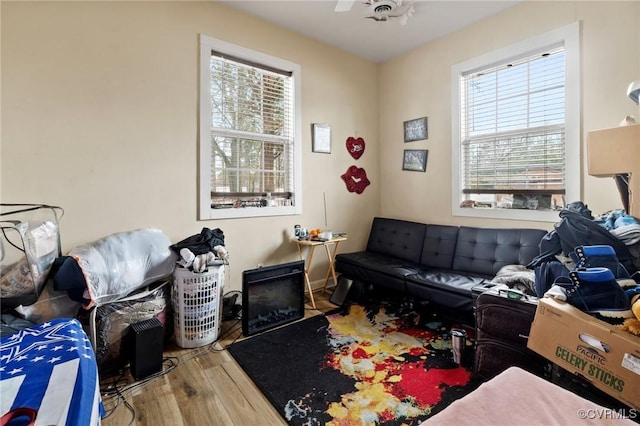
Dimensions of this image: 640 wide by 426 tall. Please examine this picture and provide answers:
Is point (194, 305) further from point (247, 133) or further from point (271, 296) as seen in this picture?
point (247, 133)

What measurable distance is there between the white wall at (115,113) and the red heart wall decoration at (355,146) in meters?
1.14

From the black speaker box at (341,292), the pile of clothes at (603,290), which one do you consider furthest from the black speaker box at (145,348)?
the pile of clothes at (603,290)

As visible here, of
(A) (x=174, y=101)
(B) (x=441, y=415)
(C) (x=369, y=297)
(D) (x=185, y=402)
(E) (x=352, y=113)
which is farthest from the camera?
(E) (x=352, y=113)

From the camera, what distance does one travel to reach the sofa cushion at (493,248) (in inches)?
98.3

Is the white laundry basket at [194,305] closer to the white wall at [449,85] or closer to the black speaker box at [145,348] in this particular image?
the black speaker box at [145,348]

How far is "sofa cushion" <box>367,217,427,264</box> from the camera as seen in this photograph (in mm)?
3188

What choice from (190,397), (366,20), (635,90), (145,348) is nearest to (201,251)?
(145,348)

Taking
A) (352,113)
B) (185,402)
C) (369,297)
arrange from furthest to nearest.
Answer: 1. (352,113)
2. (369,297)
3. (185,402)

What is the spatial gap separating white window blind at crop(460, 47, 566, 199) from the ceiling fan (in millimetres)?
934

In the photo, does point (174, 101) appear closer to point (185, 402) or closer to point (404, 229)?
point (185, 402)

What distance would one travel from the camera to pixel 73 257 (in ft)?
5.49

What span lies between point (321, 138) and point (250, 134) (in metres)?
0.84

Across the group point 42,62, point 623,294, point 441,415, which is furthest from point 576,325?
point 42,62

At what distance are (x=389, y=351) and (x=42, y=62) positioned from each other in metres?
3.06
